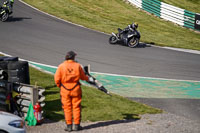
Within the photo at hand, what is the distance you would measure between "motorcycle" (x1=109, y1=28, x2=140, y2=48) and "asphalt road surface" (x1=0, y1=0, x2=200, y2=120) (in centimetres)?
33

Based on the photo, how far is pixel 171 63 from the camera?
1864 centimetres

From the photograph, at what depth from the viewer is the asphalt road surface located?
1719 cm

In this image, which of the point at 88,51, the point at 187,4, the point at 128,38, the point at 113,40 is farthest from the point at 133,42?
the point at 187,4

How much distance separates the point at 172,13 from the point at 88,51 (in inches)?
522

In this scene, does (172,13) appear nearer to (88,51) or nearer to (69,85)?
(88,51)

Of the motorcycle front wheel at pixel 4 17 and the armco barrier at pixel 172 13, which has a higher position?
the armco barrier at pixel 172 13

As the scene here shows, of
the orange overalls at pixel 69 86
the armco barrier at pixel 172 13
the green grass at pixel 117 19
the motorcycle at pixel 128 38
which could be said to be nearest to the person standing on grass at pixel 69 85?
the orange overalls at pixel 69 86

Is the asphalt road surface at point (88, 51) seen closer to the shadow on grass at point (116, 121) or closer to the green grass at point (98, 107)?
the green grass at point (98, 107)

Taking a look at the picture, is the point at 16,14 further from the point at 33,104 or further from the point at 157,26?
the point at 33,104

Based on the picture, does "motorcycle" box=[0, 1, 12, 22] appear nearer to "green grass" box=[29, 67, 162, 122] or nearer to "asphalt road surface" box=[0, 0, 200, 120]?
"asphalt road surface" box=[0, 0, 200, 120]

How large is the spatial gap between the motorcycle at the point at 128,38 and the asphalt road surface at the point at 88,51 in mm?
333

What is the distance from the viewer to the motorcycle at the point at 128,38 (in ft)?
69.5

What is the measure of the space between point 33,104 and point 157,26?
2097 centimetres

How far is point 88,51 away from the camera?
19.5m
